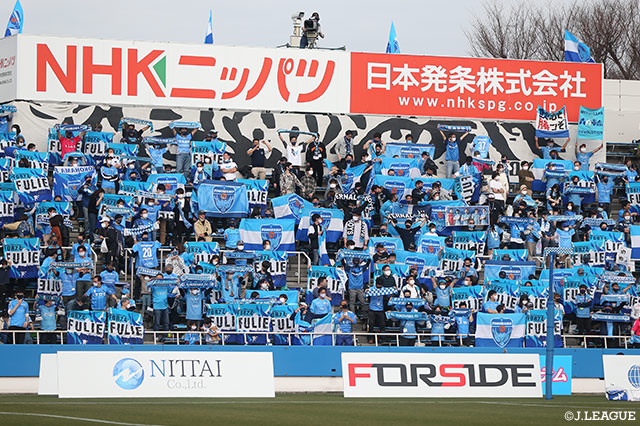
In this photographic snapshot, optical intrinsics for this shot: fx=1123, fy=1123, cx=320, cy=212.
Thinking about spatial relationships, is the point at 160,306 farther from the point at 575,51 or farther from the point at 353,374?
the point at 575,51

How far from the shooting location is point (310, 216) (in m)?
31.3

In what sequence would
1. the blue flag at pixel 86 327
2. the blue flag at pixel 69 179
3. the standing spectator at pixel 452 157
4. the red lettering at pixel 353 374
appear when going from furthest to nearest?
the standing spectator at pixel 452 157
the blue flag at pixel 69 179
the blue flag at pixel 86 327
the red lettering at pixel 353 374

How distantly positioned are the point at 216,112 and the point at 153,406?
741 inches

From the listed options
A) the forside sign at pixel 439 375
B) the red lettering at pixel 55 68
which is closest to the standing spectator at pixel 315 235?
the forside sign at pixel 439 375

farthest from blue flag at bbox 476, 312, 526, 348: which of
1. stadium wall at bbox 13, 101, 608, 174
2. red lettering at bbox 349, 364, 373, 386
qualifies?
stadium wall at bbox 13, 101, 608, 174

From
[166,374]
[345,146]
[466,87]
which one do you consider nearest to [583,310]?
[345,146]

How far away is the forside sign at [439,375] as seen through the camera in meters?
21.3

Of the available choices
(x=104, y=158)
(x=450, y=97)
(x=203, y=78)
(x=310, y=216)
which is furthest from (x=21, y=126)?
(x=450, y=97)

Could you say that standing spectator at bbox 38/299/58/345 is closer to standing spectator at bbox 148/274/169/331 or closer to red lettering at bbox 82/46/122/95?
standing spectator at bbox 148/274/169/331

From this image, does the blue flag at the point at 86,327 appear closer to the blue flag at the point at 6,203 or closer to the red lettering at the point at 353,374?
the blue flag at the point at 6,203

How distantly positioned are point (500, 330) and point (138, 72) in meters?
15.0

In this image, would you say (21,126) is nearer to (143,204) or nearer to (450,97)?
(143,204)

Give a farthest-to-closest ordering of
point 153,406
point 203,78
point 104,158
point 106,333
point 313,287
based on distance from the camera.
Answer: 1. point 203,78
2. point 104,158
3. point 313,287
4. point 106,333
5. point 153,406

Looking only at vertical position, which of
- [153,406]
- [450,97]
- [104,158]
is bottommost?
[153,406]
